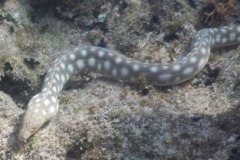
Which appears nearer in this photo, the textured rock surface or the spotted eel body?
the textured rock surface

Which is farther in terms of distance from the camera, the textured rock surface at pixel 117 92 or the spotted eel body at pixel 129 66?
the spotted eel body at pixel 129 66

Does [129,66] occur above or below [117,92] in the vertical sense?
above

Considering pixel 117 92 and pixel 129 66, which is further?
pixel 129 66

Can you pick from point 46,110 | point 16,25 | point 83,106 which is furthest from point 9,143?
point 16,25
